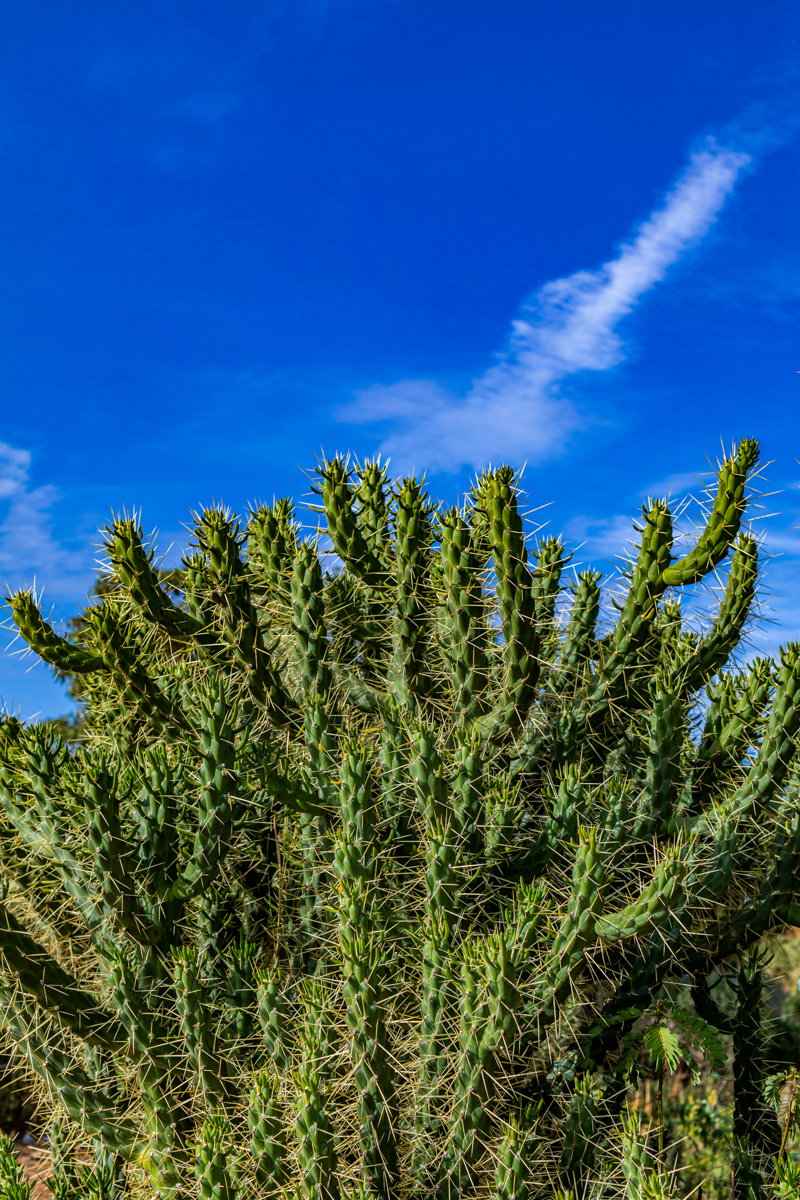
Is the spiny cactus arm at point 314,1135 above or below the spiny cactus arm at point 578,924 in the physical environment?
below

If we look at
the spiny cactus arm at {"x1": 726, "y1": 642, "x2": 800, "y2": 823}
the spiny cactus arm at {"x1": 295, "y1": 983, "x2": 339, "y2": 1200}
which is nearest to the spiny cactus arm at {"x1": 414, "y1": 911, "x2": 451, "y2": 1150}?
the spiny cactus arm at {"x1": 295, "y1": 983, "x2": 339, "y2": 1200}

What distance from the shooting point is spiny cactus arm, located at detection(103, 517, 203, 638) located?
433cm

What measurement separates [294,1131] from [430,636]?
2.18 metres

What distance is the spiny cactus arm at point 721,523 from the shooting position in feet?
14.1

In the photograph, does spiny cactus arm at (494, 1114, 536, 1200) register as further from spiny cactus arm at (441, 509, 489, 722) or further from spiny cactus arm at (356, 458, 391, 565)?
spiny cactus arm at (356, 458, 391, 565)

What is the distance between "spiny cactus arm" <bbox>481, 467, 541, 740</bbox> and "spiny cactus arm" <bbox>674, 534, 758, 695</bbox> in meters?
0.80

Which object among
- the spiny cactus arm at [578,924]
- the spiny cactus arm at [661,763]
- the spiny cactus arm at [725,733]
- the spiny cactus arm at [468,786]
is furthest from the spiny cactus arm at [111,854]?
the spiny cactus arm at [725,733]

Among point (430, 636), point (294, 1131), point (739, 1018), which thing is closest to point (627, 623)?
point (430, 636)

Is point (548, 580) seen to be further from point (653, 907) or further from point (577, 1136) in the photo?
point (577, 1136)

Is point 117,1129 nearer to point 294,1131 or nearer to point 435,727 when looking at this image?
point 294,1131

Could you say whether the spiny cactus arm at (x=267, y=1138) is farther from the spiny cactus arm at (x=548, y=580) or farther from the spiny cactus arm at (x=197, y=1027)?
the spiny cactus arm at (x=548, y=580)

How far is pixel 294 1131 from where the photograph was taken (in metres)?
3.31

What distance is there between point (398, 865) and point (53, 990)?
1558 mm

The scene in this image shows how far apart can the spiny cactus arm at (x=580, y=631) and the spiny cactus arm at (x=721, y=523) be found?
57 cm
